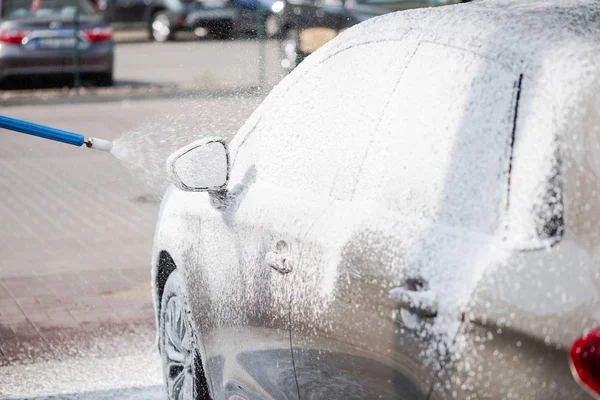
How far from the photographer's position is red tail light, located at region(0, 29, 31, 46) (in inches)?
671

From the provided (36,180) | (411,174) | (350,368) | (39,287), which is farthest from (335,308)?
(36,180)

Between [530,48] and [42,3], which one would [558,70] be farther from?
[42,3]

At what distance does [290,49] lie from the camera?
69.0ft

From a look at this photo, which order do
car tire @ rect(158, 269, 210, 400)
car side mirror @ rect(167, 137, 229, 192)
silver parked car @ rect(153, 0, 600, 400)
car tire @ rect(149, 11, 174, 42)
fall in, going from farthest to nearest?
car tire @ rect(149, 11, 174, 42), car tire @ rect(158, 269, 210, 400), car side mirror @ rect(167, 137, 229, 192), silver parked car @ rect(153, 0, 600, 400)

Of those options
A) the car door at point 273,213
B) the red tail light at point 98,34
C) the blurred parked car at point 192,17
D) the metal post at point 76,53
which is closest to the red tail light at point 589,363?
the car door at point 273,213

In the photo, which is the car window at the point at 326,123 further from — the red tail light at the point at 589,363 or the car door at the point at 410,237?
the red tail light at the point at 589,363

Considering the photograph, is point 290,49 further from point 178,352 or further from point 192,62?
point 178,352

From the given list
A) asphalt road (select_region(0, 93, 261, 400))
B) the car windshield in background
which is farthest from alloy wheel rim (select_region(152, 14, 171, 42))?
asphalt road (select_region(0, 93, 261, 400))

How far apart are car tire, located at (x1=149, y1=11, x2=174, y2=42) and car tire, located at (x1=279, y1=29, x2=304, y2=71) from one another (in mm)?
7639

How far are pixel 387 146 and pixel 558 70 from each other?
55 cm

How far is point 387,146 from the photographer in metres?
3.10

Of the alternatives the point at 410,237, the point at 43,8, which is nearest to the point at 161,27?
the point at 43,8

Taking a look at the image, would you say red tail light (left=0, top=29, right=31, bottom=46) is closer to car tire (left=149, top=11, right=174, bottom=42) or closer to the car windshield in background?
the car windshield in background

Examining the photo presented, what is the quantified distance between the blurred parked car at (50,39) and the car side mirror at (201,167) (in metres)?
13.7
